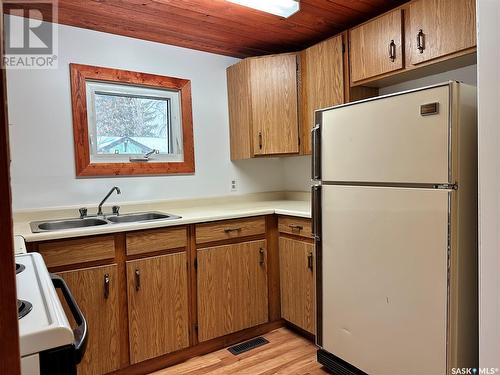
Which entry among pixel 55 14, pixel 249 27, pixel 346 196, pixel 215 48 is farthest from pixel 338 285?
pixel 55 14

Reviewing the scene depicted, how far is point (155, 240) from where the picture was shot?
2018 mm

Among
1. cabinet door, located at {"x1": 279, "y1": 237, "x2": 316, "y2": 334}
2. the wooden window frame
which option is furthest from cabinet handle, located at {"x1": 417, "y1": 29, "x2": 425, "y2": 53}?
the wooden window frame

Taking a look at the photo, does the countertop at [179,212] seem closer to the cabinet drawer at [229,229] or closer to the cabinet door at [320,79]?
the cabinet drawer at [229,229]

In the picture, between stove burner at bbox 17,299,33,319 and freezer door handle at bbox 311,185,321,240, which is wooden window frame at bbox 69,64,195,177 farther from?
stove burner at bbox 17,299,33,319

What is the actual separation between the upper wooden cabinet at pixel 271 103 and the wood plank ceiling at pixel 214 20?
0.65 ft

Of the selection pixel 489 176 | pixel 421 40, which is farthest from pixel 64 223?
pixel 421 40

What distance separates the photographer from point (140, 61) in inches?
100

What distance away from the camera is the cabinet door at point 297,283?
2236 mm

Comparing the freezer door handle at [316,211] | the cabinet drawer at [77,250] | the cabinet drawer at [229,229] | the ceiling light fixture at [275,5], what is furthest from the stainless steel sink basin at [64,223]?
the ceiling light fixture at [275,5]

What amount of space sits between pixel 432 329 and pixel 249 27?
7.01 ft

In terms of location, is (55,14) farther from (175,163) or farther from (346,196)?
(346,196)

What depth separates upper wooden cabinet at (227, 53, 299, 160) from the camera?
268 centimetres

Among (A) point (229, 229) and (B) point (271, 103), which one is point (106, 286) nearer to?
(A) point (229, 229)

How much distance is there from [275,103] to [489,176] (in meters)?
1.86
